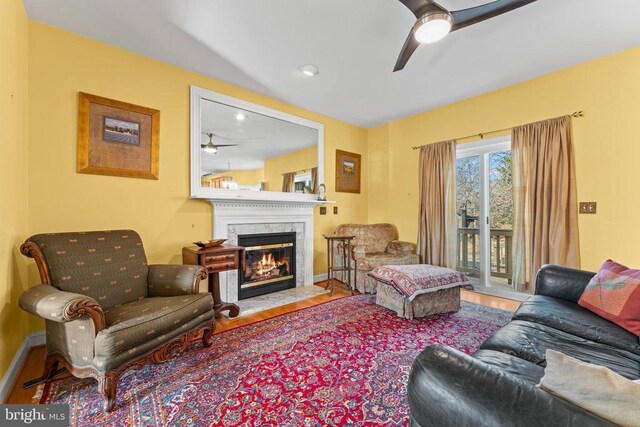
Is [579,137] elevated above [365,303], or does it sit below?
above

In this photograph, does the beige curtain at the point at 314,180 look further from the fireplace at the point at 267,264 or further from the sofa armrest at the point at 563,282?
the sofa armrest at the point at 563,282

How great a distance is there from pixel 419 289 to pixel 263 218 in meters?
2.13

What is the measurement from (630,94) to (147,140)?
492 cm

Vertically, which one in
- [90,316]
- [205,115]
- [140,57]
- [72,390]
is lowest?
[72,390]

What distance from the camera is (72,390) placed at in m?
1.70

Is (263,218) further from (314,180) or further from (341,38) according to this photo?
(341,38)

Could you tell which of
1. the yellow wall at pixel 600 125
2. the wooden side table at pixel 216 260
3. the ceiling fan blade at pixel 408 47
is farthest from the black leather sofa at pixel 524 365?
the wooden side table at pixel 216 260

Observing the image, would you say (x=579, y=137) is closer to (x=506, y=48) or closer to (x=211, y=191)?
(x=506, y=48)

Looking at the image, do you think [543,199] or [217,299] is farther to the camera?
[543,199]

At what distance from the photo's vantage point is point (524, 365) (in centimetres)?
126

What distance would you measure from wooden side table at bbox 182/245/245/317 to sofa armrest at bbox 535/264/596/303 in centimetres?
283

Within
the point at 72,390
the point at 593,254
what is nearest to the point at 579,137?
the point at 593,254

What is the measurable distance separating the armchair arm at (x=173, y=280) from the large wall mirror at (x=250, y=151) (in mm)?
968

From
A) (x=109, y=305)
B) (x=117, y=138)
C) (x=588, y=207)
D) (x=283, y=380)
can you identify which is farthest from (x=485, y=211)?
(x=117, y=138)
